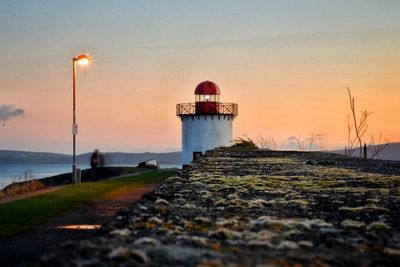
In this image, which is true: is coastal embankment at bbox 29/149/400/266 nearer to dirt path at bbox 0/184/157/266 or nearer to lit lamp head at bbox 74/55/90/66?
dirt path at bbox 0/184/157/266

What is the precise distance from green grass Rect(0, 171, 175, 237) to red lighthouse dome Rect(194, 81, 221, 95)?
21.7 meters

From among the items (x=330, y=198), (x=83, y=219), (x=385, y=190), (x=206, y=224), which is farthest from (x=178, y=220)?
(x=83, y=219)

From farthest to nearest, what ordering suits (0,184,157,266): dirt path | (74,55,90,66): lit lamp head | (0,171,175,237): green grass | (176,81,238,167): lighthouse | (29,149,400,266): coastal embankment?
1. (176,81,238,167): lighthouse
2. (74,55,90,66): lit lamp head
3. (0,171,175,237): green grass
4. (0,184,157,266): dirt path
5. (29,149,400,266): coastal embankment

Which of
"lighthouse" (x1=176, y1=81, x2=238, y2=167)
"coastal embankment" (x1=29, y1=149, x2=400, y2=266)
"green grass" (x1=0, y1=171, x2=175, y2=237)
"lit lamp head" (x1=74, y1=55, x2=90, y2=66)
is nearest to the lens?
"coastal embankment" (x1=29, y1=149, x2=400, y2=266)

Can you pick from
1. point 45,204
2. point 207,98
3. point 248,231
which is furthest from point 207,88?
point 248,231

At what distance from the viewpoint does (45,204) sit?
50.9ft

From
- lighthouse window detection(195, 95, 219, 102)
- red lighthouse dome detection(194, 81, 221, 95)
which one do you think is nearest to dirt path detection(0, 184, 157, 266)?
red lighthouse dome detection(194, 81, 221, 95)

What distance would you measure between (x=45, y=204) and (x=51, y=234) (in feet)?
17.7

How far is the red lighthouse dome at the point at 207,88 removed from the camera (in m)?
43.4

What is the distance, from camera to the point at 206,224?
4012 millimetres

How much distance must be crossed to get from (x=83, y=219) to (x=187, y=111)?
31.4 meters

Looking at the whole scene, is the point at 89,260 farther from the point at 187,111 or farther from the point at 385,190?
the point at 187,111

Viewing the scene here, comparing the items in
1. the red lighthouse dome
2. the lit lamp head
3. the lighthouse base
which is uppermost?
the red lighthouse dome

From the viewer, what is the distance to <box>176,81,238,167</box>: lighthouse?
141ft
